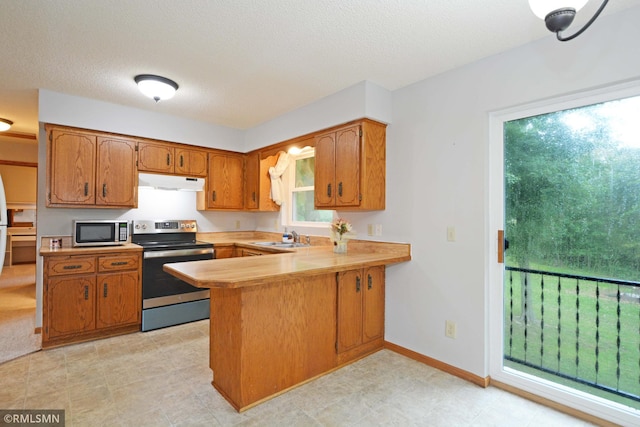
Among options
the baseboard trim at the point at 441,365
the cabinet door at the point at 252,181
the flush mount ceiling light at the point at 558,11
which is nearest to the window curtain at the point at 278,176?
the cabinet door at the point at 252,181

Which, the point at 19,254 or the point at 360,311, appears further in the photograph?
the point at 19,254

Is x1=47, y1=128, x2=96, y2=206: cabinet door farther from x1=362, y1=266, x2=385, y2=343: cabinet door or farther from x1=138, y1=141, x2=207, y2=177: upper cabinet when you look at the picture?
x1=362, y1=266, x2=385, y2=343: cabinet door

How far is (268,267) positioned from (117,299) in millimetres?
2165

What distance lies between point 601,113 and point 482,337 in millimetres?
1748

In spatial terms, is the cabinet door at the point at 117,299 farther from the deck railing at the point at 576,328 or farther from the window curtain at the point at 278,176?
the deck railing at the point at 576,328

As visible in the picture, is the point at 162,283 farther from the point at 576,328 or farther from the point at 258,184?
the point at 576,328

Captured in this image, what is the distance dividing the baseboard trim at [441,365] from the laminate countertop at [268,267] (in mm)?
853

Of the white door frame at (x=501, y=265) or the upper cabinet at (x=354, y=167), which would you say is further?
the upper cabinet at (x=354, y=167)

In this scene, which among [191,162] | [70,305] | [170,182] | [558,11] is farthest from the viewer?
[191,162]

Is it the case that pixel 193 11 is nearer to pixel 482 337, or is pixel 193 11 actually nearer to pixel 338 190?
pixel 338 190

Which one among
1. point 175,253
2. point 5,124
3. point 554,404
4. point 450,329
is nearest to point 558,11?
point 450,329

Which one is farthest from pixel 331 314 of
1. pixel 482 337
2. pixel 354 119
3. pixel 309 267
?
pixel 354 119

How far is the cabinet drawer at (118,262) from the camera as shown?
3303 mm

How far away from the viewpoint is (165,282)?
143 inches
